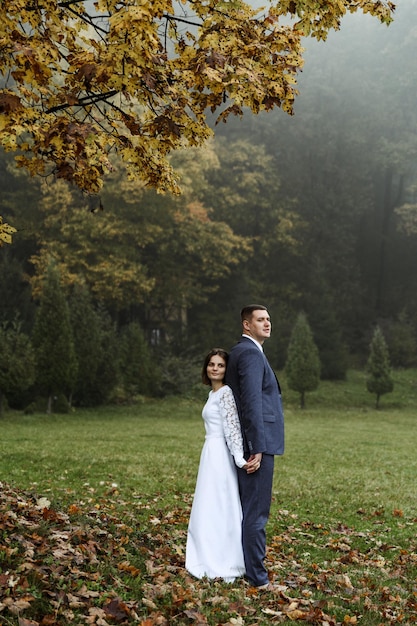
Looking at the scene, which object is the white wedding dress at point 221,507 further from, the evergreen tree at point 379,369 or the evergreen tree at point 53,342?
the evergreen tree at point 379,369

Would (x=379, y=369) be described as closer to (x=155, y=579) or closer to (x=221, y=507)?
(x=221, y=507)

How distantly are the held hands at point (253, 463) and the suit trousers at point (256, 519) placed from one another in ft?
0.32

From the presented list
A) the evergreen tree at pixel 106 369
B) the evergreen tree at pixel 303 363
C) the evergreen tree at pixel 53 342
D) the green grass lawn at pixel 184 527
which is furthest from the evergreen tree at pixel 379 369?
the evergreen tree at pixel 53 342

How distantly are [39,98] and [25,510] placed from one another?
426 cm

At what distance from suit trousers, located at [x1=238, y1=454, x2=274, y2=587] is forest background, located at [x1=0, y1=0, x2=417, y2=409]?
20738 millimetres

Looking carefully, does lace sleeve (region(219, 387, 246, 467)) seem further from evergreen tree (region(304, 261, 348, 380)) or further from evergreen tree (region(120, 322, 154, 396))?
evergreen tree (region(304, 261, 348, 380))

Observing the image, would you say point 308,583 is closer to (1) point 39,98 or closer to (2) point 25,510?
(2) point 25,510

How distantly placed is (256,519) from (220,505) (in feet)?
1.09

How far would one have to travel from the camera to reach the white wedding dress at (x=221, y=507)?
5586 millimetres

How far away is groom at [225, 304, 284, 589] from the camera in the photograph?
544 cm

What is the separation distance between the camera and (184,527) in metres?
8.11

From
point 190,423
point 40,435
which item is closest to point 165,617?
point 40,435

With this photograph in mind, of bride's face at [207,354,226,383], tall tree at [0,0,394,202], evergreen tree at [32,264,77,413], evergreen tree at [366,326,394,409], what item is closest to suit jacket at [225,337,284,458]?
bride's face at [207,354,226,383]

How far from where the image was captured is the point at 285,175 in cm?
4353
